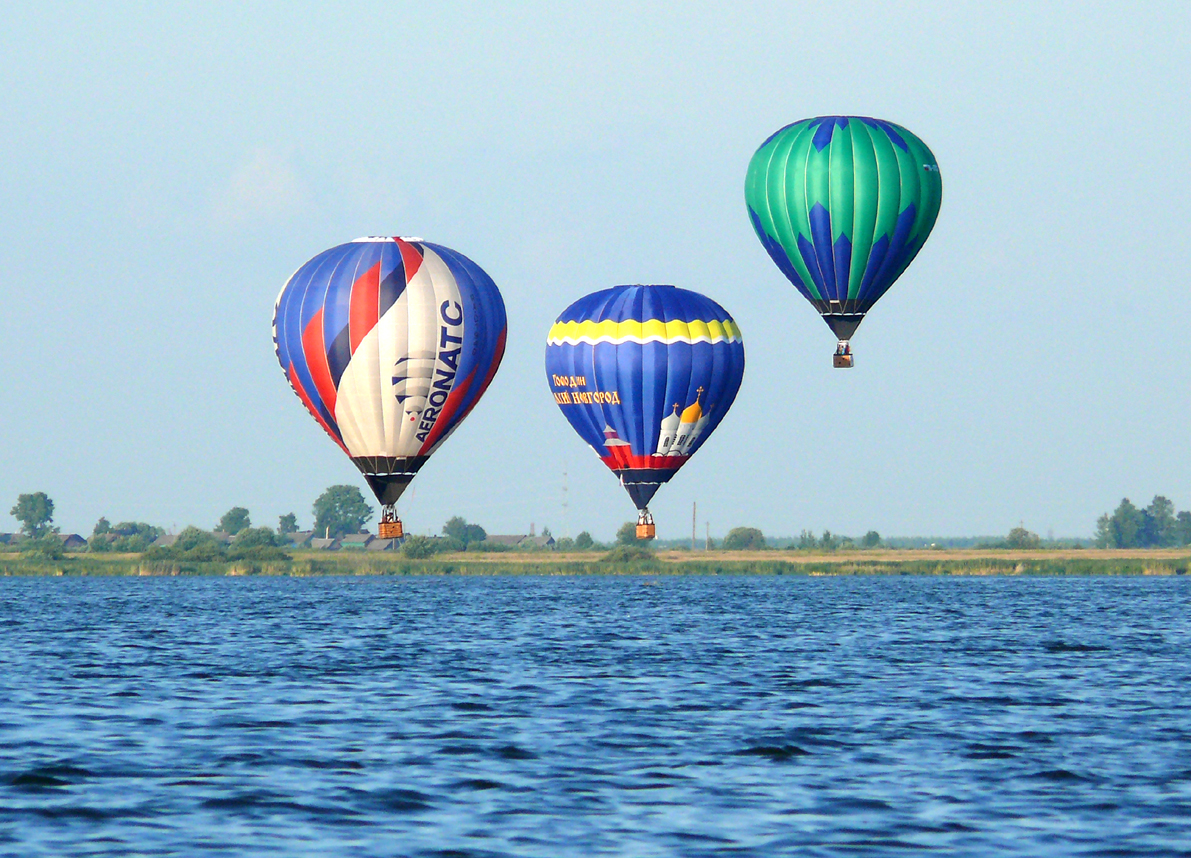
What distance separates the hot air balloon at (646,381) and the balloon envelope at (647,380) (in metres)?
0.05

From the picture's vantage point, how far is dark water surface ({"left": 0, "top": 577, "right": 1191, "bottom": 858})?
71.3ft

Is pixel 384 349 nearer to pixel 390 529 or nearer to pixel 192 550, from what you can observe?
pixel 390 529

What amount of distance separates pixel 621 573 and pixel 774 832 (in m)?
118

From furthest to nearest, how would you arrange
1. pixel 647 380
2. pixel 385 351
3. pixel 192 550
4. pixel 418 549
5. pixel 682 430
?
pixel 418 549 → pixel 192 550 → pixel 682 430 → pixel 647 380 → pixel 385 351

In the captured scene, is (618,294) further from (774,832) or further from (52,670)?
(774,832)

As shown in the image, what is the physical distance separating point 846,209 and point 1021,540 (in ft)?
425

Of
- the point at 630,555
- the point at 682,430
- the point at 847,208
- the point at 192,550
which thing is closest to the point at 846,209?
the point at 847,208

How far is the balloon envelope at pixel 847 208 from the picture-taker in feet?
241

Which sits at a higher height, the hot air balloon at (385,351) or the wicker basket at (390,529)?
the hot air balloon at (385,351)

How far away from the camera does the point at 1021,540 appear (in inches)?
7712

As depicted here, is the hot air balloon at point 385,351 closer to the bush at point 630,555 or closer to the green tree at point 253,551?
the bush at point 630,555

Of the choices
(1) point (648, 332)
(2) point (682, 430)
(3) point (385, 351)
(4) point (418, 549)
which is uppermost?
(1) point (648, 332)

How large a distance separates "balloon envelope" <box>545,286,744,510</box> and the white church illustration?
0.16 ft

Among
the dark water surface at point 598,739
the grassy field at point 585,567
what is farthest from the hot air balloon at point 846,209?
the grassy field at point 585,567
